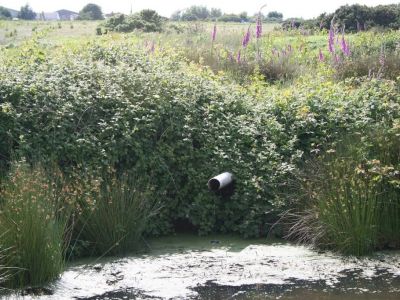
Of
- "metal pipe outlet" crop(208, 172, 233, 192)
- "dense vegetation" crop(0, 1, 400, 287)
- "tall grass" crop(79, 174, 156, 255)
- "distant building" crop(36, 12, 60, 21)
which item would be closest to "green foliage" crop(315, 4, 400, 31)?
"distant building" crop(36, 12, 60, 21)

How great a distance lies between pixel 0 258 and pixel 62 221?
0.91 meters

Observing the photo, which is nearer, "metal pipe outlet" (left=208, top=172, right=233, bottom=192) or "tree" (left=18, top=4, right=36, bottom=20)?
"metal pipe outlet" (left=208, top=172, right=233, bottom=192)

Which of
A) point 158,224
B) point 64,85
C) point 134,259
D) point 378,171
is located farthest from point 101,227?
point 378,171

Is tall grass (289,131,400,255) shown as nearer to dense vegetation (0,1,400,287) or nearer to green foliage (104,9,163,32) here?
dense vegetation (0,1,400,287)

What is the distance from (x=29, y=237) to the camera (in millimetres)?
6414

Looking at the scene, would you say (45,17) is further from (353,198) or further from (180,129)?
(353,198)

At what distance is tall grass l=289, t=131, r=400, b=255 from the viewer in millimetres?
7539

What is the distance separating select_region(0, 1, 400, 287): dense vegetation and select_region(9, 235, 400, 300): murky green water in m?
0.26

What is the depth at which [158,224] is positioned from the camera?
850 centimetres

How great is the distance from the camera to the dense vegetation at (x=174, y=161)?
727 cm

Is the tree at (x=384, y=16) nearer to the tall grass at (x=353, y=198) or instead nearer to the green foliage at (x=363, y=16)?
the green foliage at (x=363, y=16)

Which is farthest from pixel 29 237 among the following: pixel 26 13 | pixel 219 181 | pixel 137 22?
pixel 26 13

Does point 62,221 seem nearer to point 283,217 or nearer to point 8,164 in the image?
point 8,164

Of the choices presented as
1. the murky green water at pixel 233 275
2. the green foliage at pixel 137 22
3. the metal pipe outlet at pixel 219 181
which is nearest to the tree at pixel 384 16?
the green foliage at pixel 137 22
